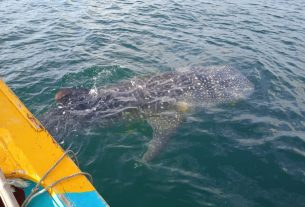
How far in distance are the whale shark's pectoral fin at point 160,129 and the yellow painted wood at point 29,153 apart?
7.59 feet

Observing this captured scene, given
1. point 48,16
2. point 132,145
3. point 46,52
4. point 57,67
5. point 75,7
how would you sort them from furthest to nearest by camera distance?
point 75,7 < point 48,16 < point 46,52 < point 57,67 < point 132,145

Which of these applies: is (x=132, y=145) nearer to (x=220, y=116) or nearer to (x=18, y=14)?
(x=220, y=116)

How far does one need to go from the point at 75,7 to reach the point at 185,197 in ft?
39.0

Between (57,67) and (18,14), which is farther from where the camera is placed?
(18,14)

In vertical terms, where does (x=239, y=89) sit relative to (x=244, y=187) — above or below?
above

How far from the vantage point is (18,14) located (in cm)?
1402

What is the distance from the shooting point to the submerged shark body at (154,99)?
728cm

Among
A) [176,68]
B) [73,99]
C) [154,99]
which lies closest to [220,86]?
[176,68]

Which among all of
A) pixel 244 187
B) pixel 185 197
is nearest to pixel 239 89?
pixel 244 187

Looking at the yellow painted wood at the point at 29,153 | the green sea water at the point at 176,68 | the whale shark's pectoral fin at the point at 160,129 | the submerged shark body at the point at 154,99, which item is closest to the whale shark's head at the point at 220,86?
the submerged shark body at the point at 154,99

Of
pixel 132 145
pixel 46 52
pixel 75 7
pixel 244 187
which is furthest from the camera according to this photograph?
pixel 75 7

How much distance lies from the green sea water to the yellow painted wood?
5.06ft

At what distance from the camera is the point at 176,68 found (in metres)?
9.92

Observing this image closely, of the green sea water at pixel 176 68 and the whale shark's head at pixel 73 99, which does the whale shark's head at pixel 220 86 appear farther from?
the whale shark's head at pixel 73 99
